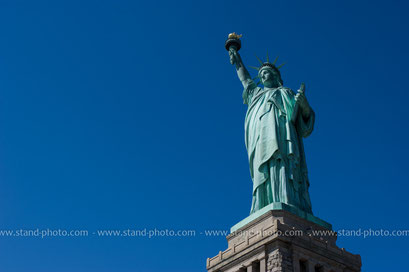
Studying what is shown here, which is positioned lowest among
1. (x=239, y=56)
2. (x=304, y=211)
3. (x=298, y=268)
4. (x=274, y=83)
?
(x=298, y=268)

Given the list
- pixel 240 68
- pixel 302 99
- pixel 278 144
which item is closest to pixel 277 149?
pixel 278 144

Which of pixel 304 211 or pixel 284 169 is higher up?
pixel 284 169

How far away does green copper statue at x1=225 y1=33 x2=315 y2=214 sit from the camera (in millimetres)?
23328

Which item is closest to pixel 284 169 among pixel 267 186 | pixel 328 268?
pixel 267 186

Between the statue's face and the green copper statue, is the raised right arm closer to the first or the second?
the statue's face

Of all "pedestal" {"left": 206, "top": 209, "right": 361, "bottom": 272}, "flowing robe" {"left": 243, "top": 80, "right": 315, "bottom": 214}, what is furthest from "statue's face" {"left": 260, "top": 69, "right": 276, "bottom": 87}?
"pedestal" {"left": 206, "top": 209, "right": 361, "bottom": 272}

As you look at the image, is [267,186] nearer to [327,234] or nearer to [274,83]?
[327,234]

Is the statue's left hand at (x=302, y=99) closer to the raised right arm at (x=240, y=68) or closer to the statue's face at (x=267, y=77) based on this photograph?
the statue's face at (x=267, y=77)

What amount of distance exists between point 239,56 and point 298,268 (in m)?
13.8

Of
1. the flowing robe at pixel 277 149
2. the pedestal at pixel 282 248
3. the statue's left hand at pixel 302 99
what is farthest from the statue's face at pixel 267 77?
the pedestal at pixel 282 248

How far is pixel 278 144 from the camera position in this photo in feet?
78.9

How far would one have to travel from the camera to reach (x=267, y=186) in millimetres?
23641

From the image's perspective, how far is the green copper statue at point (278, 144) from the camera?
76.5 feet

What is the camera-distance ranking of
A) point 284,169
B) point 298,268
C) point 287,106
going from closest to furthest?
1. point 298,268
2. point 284,169
3. point 287,106
